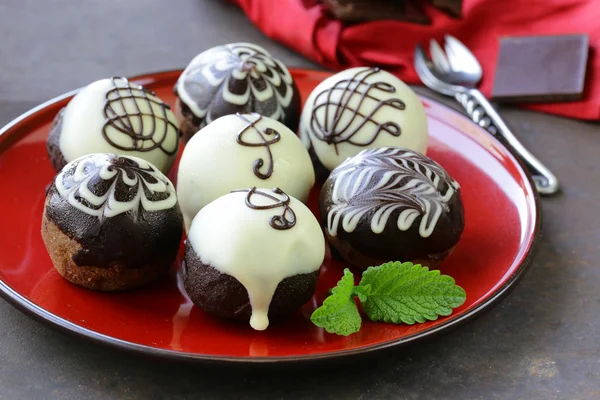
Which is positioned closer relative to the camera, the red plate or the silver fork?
the red plate

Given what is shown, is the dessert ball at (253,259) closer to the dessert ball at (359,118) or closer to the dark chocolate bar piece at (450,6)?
the dessert ball at (359,118)

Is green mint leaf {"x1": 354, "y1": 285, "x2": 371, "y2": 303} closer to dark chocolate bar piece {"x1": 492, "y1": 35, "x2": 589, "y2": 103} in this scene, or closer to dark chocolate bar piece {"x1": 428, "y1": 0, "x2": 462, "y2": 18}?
dark chocolate bar piece {"x1": 492, "y1": 35, "x2": 589, "y2": 103}

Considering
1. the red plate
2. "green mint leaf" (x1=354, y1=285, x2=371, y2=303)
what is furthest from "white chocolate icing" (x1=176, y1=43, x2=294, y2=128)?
"green mint leaf" (x1=354, y1=285, x2=371, y2=303)

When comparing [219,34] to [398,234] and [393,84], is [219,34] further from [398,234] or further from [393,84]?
[398,234]

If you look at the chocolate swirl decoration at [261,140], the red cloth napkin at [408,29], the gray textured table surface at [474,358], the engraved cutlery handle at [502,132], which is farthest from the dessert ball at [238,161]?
the red cloth napkin at [408,29]

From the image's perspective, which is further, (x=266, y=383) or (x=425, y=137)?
(x=425, y=137)

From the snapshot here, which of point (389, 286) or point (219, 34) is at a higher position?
point (389, 286)

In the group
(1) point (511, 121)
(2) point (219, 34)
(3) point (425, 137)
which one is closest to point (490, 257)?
(3) point (425, 137)

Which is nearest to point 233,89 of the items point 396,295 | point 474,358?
point 396,295
